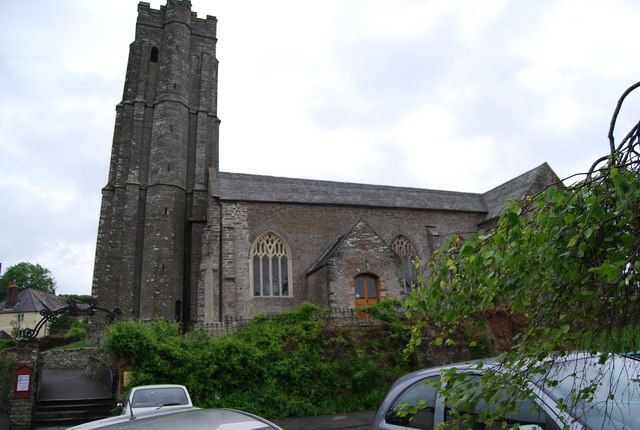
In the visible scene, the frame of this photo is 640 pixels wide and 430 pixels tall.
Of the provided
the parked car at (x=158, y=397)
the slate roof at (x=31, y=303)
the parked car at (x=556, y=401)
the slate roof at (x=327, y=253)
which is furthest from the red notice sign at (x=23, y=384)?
the slate roof at (x=31, y=303)

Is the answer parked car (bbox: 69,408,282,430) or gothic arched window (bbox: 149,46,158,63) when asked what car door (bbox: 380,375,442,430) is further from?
gothic arched window (bbox: 149,46,158,63)

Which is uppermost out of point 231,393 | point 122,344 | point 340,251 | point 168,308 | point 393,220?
point 393,220

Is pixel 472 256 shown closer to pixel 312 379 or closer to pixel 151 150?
pixel 312 379

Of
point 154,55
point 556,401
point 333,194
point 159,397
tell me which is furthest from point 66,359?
point 556,401

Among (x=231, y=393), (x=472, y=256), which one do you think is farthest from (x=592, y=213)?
(x=231, y=393)

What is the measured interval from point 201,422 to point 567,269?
94.5 inches

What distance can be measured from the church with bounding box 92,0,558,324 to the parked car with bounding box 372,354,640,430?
15514 mm

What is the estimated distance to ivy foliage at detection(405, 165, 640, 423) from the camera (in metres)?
2.08

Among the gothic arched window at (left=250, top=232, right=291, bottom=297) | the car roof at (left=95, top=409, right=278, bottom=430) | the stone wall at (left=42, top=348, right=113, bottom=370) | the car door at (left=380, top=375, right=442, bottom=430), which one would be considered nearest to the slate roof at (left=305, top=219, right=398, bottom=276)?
the gothic arched window at (left=250, top=232, right=291, bottom=297)

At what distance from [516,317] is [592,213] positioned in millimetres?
16864

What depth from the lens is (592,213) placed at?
2014 mm

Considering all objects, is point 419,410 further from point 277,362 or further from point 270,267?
point 270,267

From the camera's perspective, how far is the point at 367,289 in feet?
70.4

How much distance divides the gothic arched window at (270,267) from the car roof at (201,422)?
1997 centimetres
